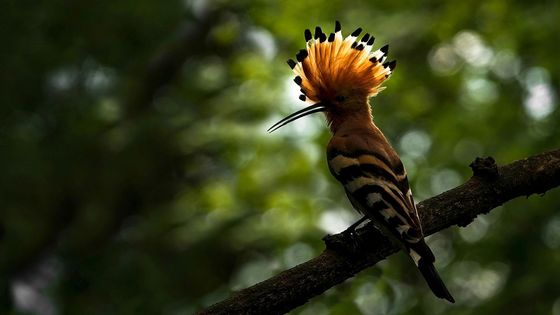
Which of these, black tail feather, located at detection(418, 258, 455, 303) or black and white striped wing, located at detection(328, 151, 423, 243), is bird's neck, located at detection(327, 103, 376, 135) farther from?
black tail feather, located at detection(418, 258, 455, 303)

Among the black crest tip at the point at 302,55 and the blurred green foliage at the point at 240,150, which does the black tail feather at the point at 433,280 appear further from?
the blurred green foliage at the point at 240,150

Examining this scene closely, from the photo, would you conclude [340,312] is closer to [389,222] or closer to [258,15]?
[389,222]

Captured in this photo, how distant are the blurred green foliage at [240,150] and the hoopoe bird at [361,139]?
122 centimetres

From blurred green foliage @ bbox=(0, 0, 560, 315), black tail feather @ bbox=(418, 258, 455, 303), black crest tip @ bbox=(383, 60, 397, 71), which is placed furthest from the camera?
blurred green foliage @ bbox=(0, 0, 560, 315)

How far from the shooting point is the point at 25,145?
23.1ft

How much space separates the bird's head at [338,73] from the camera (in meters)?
4.41

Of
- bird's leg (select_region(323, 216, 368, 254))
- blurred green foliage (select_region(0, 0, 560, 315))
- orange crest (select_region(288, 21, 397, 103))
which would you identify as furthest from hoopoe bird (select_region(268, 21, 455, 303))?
blurred green foliage (select_region(0, 0, 560, 315))

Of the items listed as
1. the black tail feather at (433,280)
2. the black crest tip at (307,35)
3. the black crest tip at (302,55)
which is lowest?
the black tail feather at (433,280)

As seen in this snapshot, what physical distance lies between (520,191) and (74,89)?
506 centimetres

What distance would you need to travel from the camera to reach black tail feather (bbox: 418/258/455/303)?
10.8ft

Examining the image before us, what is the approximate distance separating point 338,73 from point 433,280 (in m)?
1.41

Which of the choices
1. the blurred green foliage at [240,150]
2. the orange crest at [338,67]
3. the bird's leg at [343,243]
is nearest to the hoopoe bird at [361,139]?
the orange crest at [338,67]

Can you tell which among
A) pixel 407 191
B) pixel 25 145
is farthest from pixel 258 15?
pixel 407 191

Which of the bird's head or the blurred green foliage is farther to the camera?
the blurred green foliage
